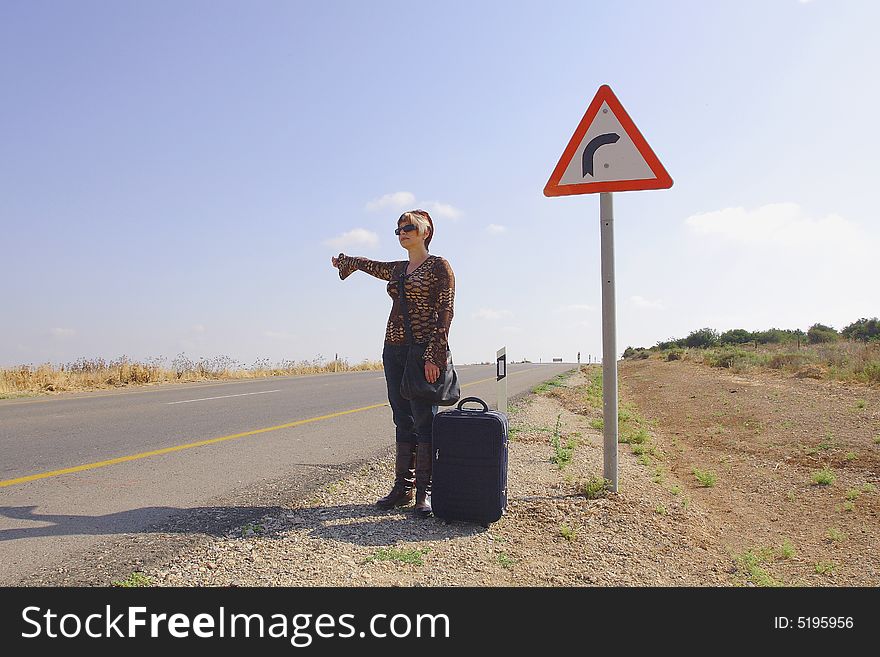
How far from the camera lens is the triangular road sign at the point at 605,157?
4.73 meters

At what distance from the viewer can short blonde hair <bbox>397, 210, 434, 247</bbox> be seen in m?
4.32

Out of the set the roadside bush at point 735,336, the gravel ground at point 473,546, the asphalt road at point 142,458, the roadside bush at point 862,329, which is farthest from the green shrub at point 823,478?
the roadside bush at point 735,336

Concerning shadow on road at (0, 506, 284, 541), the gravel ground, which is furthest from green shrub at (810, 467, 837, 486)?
shadow on road at (0, 506, 284, 541)

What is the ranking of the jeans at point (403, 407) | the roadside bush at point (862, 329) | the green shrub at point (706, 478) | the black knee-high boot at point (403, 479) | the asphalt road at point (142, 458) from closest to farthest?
the asphalt road at point (142, 458) → the jeans at point (403, 407) → the black knee-high boot at point (403, 479) → the green shrub at point (706, 478) → the roadside bush at point (862, 329)

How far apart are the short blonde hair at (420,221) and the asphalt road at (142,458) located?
2240 millimetres

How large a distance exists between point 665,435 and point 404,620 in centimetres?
766

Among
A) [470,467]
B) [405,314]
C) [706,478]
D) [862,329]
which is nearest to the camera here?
[470,467]

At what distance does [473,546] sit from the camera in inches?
142

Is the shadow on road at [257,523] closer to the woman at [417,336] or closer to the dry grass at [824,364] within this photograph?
the woman at [417,336]

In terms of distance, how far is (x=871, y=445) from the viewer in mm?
7520

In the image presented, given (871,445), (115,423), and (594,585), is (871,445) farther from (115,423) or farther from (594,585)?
(115,423)

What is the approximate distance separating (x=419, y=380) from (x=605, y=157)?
7.09 feet

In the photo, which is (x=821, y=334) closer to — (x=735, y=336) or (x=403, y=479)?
(x=735, y=336)

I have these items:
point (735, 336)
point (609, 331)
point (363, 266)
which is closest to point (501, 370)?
point (609, 331)
